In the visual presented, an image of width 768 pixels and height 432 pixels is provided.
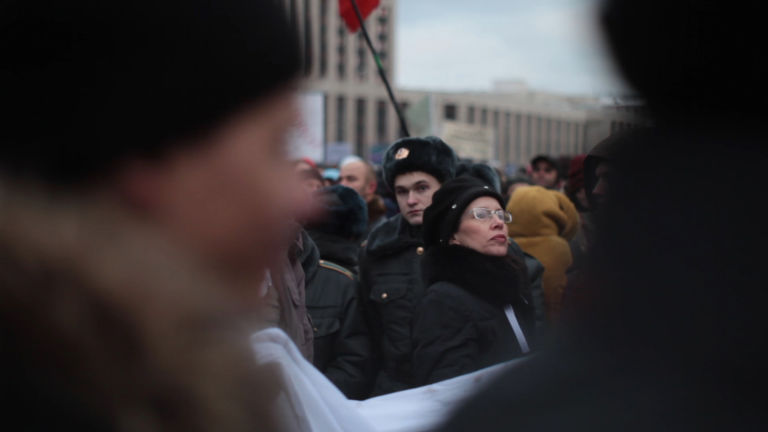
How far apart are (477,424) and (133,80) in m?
0.47

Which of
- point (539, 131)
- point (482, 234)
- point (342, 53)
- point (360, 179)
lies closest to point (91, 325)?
point (482, 234)

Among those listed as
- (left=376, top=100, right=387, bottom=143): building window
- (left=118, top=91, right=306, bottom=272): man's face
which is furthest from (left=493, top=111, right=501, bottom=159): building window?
(left=118, top=91, right=306, bottom=272): man's face

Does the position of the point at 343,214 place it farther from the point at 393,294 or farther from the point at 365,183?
the point at 365,183

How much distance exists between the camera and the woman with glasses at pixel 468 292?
2564mm

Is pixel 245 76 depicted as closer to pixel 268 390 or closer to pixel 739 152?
pixel 268 390

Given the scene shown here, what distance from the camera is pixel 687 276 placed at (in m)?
0.72

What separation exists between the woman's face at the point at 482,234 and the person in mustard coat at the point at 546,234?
49.1 inches

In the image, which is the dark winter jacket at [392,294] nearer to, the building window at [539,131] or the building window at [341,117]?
the building window at [341,117]

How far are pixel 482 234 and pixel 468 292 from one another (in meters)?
0.28

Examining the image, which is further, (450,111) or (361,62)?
(450,111)

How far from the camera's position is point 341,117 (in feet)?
245

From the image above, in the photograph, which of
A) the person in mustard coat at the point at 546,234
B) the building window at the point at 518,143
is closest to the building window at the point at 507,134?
the building window at the point at 518,143

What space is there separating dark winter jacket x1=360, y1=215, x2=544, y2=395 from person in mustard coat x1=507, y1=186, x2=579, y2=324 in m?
0.57

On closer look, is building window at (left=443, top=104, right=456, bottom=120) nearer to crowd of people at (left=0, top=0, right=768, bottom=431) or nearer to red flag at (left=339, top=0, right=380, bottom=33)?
red flag at (left=339, top=0, right=380, bottom=33)
